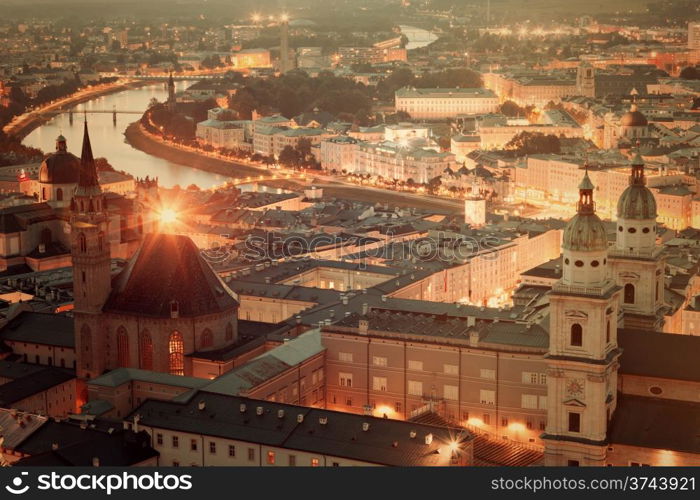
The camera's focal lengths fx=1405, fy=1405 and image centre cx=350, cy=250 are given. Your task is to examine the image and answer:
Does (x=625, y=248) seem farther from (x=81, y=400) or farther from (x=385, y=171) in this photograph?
(x=385, y=171)

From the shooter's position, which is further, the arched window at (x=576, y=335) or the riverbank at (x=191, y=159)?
the riverbank at (x=191, y=159)

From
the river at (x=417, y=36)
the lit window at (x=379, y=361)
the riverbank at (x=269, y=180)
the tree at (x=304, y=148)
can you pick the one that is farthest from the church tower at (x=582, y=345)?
the river at (x=417, y=36)

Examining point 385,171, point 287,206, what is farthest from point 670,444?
point 385,171

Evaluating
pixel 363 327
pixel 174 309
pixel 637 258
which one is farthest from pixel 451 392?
pixel 174 309

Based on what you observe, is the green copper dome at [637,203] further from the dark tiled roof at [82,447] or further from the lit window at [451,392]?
the dark tiled roof at [82,447]

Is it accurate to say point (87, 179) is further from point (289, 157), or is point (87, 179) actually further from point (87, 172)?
point (289, 157)

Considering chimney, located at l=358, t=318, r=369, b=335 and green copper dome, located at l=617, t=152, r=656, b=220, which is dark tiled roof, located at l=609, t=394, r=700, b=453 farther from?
chimney, located at l=358, t=318, r=369, b=335
